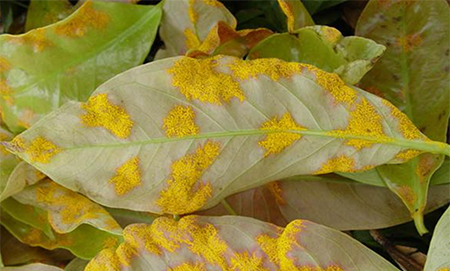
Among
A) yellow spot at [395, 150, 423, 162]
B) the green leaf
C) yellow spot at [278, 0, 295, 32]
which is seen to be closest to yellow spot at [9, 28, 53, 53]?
the green leaf

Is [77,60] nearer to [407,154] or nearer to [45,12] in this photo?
[45,12]

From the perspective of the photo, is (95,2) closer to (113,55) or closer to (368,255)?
(113,55)

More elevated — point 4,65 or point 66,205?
point 4,65

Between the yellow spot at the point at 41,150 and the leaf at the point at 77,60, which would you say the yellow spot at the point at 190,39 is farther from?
the yellow spot at the point at 41,150

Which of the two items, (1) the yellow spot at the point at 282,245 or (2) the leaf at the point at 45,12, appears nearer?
(1) the yellow spot at the point at 282,245

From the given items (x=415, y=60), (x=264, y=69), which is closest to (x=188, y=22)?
(x=264, y=69)

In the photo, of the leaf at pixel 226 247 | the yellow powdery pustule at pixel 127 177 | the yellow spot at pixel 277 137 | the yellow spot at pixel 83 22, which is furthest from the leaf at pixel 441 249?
the yellow spot at pixel 83 22

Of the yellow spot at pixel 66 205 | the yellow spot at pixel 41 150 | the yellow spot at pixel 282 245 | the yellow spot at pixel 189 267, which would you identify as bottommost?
the yellow spot at pixel 66 205
